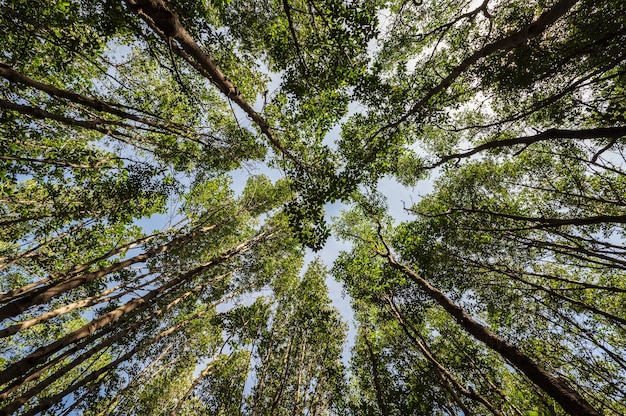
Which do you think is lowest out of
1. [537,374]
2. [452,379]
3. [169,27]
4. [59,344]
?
[452,379]

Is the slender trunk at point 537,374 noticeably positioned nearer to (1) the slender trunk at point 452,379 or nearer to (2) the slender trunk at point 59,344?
(1) the slender trunk at point 452,379

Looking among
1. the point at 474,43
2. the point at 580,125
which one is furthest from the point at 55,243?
the point at 580,125

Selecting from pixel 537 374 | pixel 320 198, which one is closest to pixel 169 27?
pixel 320 198

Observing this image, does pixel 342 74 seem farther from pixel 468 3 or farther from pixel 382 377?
pixel 382 377

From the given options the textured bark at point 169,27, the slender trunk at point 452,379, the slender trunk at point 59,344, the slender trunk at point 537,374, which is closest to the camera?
the textured bark at point 169,27

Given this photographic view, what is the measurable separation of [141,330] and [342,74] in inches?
669

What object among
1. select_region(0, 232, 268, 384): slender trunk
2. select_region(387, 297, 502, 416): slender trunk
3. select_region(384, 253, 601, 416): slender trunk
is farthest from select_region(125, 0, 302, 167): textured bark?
select_region(387, 297, 502, 416): slender trunk

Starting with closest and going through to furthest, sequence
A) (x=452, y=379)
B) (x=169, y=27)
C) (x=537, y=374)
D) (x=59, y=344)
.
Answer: (x=169, y=27) → (x=537, y=374) → (x=59, y=344) → (x=452, y=379)

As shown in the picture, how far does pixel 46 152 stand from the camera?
845cm

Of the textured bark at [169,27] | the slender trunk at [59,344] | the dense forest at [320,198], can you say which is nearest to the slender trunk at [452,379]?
the dense forest at [320,198]

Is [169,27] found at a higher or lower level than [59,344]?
higher

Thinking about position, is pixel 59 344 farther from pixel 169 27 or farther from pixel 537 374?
pixel 537 374

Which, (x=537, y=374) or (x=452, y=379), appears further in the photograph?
(x=452, y=379)

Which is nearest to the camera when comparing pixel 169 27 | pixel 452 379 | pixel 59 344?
pixel 169 27
